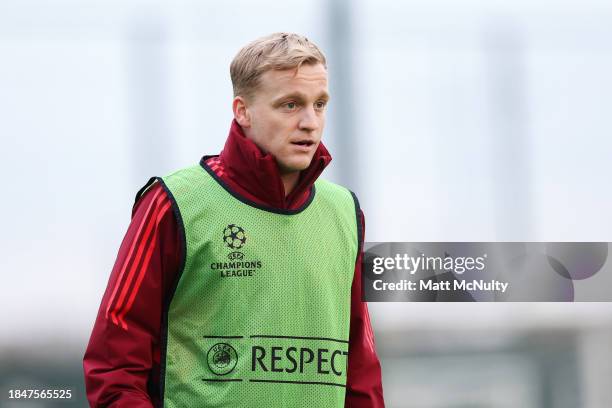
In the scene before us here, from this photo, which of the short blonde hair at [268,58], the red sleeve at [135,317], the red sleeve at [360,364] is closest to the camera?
the red sleeve at [135,317]

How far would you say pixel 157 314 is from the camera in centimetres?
146

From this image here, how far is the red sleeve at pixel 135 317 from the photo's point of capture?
1411 millimetres

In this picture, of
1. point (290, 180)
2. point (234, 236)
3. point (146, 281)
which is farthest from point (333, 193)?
point (146, 281)

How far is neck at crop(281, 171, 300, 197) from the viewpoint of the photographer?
1572 millimetres

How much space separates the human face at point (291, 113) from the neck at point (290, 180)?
0.03 metres

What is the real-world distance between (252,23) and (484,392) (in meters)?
1.10

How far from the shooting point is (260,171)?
1517 mm

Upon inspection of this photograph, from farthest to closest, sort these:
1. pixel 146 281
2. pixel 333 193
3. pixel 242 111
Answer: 1. pixel 333 193
2. pixel 242 111
3. pixel 146 281

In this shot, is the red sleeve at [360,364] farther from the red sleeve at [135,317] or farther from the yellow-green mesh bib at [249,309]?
the red sleeve at [135,317]

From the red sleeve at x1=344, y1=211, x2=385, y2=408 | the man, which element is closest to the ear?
the man

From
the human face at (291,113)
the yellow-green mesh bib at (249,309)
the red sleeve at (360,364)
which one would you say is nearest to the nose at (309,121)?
the human face at (291,113)

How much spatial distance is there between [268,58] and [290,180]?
193 millimetres

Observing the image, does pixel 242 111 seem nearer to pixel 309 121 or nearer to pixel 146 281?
pixel 309 121

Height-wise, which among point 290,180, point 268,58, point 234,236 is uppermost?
point 268,58
